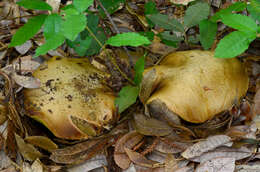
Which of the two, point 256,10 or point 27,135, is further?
point 27,135

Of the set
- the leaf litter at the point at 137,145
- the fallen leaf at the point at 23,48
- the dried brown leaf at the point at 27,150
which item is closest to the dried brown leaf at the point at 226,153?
the leaf litter at the point at 137,145

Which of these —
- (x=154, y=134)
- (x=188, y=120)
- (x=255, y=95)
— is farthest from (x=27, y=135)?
(x=255, y=95)

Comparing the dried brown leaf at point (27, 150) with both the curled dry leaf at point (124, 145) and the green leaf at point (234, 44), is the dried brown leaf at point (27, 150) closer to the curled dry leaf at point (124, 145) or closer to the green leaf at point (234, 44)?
the curled dry leaf at point (124, 145)

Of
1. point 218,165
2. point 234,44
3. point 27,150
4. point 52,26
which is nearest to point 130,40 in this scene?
point 52,26

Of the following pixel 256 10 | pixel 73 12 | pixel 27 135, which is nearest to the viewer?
pixel 73 12

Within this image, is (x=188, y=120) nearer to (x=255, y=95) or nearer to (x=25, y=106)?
(x=255, y=95)

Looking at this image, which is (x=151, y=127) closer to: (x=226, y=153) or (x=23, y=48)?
(x=226, y=153)
